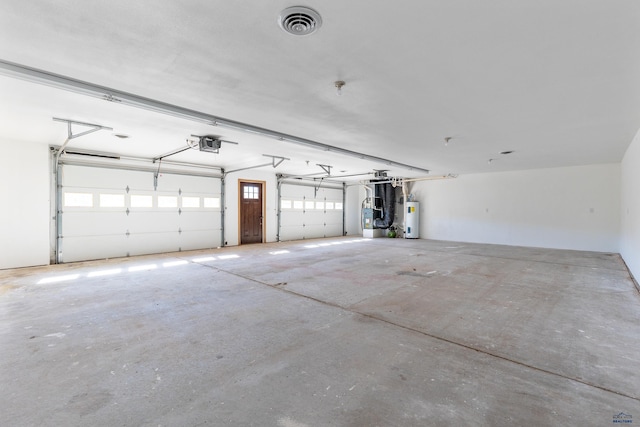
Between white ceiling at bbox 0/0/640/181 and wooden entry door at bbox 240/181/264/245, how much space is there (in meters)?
4.82

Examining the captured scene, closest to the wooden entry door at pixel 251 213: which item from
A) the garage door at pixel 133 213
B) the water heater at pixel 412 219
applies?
the garage door at pixel 133 213

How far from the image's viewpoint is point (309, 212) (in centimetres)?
1173

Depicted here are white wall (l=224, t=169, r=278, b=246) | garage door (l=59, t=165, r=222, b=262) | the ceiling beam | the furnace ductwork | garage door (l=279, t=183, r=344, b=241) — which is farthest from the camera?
the furnace ductwork

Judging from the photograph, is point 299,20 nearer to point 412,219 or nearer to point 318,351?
point 318,351

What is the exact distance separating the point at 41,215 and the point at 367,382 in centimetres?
726

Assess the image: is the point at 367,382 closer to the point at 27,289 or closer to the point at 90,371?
the point at 90,371

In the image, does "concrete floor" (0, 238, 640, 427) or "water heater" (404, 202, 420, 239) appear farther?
"water heater" (404, 202, 420, 239)

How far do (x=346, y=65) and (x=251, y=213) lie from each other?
25.9ft

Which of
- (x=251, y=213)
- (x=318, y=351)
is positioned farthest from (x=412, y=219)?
(x=318, y=351)

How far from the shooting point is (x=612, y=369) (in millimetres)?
2176

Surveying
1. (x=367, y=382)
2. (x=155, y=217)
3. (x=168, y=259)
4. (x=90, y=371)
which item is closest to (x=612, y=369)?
(x=367, y=382)

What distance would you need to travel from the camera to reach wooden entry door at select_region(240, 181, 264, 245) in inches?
382

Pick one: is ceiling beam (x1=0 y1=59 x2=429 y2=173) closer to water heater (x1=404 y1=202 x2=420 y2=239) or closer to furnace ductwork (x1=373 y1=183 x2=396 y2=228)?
water heater (x1=404 y1=202 x2=420 y2=239)

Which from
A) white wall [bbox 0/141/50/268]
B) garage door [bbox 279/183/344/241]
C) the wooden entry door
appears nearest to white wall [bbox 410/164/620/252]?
garage door [bbox 279/183/344/241]
